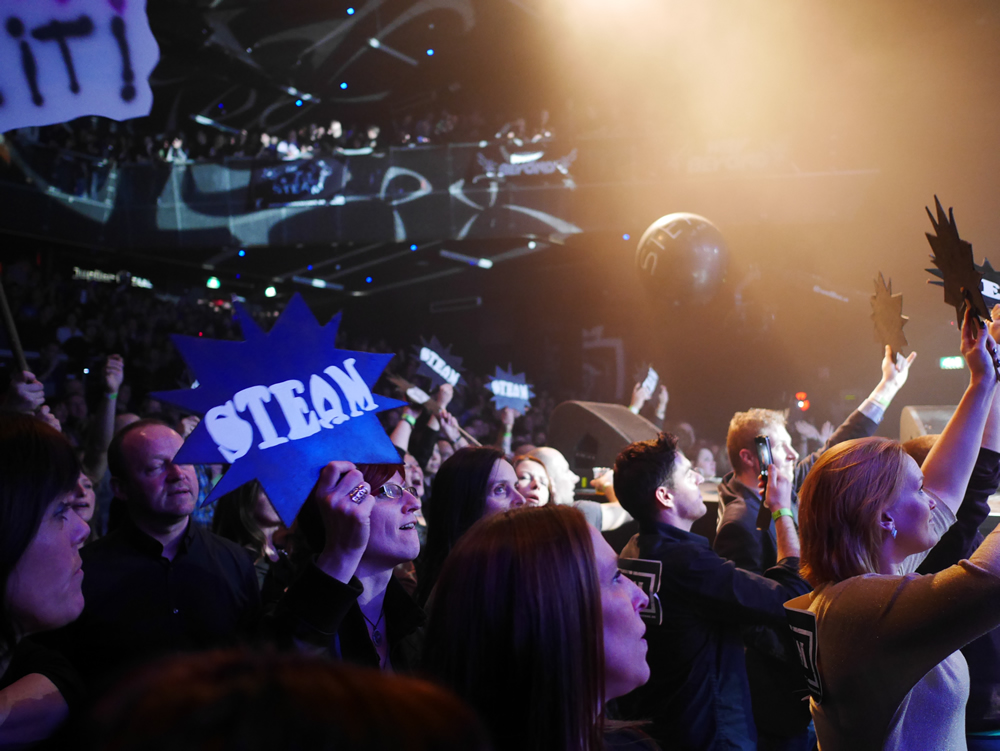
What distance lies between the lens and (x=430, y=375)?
4.48m

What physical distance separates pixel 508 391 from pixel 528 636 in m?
4.43

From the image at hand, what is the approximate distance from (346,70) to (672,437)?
37.6 ft

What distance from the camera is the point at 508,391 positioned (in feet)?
17.8

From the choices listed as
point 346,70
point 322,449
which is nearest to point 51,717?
point 322,449

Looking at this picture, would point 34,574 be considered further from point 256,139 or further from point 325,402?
point 256,139

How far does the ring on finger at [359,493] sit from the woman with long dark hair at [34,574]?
46cm

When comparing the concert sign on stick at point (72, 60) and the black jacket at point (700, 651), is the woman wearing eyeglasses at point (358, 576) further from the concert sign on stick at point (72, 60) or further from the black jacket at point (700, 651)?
the concert sign on stick at point (72, 60)

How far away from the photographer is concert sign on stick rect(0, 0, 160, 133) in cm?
203

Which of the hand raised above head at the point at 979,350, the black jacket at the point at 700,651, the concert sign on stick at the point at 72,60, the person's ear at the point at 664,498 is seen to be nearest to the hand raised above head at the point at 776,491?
the black jacket at the point at 700,651

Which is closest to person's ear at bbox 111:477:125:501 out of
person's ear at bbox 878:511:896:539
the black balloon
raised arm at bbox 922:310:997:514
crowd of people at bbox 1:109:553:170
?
person's ear at bbox 878:511:896:539

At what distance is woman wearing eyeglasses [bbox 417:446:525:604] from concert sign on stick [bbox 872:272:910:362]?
146 centimetres

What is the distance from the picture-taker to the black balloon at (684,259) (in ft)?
18.5

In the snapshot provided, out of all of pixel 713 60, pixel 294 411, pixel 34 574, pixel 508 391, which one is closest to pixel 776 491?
pixel 294 411

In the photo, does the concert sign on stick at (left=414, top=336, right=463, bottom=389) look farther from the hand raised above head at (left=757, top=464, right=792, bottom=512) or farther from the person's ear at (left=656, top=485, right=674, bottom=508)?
the hand raised above head at (left=757, top=464, right=792, bottom=512)
